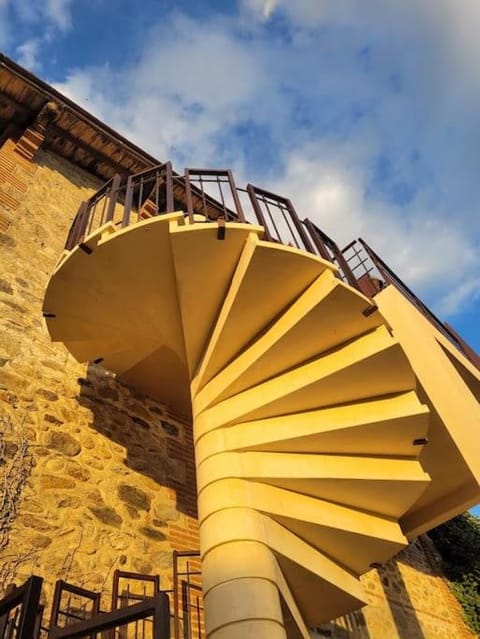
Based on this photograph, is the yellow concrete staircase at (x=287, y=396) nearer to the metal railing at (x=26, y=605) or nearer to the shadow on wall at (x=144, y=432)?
the shadow on wall at (x=144, y=432)

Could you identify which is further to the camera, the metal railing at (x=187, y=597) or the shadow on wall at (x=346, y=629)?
the shadow on wall at (x=346, y=629)

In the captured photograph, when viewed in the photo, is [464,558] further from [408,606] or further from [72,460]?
[72,460]

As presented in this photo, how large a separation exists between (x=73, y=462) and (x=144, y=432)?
691 millimetres

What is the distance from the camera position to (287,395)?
2.92 m

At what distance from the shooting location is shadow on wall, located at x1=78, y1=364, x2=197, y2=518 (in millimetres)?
3633

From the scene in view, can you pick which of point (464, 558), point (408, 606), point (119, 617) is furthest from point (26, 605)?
point (464, 558)

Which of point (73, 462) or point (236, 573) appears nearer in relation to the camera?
point (236, 573)

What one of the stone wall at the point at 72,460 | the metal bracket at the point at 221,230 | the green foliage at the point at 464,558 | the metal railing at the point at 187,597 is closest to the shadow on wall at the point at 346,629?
the metal railing at the point at 187,597

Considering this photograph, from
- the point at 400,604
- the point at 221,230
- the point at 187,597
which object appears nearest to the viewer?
the point at 221,230

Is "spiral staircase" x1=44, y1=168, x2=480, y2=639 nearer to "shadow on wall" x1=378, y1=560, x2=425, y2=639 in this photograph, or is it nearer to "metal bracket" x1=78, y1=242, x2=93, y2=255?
"metal bracket" x1=78, y1=242, x2=93, y2=255

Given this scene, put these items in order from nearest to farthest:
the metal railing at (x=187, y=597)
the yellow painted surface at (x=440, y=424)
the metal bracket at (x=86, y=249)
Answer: the metal railing at (x=187, y=597), the metal bracket at (x=86, y=249), the yellow painted surface at (x=440, y=424)

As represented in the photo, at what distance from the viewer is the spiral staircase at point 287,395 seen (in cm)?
274

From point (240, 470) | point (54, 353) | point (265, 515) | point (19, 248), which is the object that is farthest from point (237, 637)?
point (19, 248)

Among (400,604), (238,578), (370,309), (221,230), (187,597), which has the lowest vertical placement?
(238,578)
